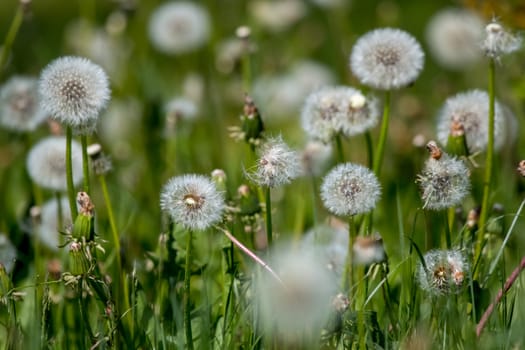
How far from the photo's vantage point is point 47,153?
9.27ft

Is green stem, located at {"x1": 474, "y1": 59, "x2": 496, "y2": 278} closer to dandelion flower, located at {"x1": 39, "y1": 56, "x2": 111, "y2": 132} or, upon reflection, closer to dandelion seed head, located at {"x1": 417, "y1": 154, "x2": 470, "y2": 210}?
dandelion seed head, located at {"x1": 417, "y1": 154, "x2": 470, "y2": 210}

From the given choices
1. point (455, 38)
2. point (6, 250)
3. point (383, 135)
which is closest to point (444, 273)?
point (383, 135)

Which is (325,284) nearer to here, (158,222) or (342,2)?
(158,222)

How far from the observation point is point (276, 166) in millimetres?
1993

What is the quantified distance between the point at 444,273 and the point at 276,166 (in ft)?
1.37

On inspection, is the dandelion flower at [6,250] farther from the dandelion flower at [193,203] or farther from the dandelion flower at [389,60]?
the dandelion flower at [389,60]

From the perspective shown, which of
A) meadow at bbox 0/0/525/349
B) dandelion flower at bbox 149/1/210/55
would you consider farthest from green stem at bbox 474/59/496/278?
dandelion flower at bbox 149/1/210/55

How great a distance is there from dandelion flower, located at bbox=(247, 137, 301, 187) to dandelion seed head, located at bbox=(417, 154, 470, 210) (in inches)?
11.1

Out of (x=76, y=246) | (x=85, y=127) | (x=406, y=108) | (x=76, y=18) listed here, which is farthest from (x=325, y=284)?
(x=76, y=18)

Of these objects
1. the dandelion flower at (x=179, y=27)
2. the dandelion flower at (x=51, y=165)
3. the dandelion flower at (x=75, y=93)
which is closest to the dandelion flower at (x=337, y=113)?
the dandelion flower at (x=75, y=93)

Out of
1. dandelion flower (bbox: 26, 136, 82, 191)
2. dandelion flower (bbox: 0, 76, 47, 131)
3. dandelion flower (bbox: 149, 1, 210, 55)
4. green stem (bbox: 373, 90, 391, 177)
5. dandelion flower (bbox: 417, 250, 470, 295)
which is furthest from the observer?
dandelion flower (bbox: 149, 1, 210, 55)

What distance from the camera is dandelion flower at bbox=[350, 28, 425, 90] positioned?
7.91ft

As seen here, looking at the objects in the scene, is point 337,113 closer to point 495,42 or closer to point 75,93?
point 495,42

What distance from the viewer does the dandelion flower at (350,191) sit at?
2018 mm
